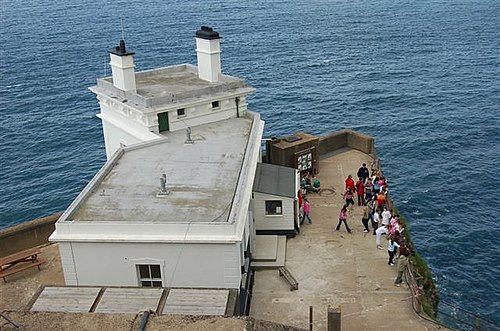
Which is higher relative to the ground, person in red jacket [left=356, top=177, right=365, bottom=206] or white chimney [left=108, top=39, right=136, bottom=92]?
white chimney [left=108, top=39, right=136, bottom=92]

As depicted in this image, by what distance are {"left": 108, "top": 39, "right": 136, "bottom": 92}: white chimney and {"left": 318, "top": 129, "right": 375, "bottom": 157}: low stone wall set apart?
12528mm

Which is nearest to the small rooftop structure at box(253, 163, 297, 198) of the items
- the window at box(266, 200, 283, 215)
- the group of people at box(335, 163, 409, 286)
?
the window at box(266, 200, 283, 215)

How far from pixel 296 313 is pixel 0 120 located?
54580 millimetres

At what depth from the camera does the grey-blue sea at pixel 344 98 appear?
42.4 m

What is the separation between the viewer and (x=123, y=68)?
103 feet

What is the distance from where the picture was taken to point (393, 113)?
67.5m

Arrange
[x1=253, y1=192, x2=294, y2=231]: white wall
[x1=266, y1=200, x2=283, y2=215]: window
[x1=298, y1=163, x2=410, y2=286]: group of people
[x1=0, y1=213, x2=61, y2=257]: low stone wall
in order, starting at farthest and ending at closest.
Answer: [x1=0, y1=213, x2=61, y2=257]: low stone wall
[x1=266, y1=200, x2=283, y2=215]: window
[x1=253, y1=192, x2=294, y2=231]: white wall
[x1=298, y1=163, x2=410, y2=286]: group of people

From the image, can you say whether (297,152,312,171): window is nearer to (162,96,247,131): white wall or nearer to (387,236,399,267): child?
(162,96,247,131): white wall

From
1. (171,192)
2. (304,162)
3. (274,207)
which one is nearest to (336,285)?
(274,207)

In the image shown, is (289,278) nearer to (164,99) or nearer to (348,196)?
(348,196)

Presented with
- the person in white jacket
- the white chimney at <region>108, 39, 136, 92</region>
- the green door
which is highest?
the white chimney at <region>108, 39, 136, 92</region>

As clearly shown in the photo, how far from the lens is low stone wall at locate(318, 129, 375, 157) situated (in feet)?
124

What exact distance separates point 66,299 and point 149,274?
3.79 metres

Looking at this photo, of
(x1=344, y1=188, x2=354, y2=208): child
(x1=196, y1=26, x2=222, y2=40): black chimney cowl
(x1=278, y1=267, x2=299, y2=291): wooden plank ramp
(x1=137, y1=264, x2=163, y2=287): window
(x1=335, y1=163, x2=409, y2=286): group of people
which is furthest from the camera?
(x1=196, y1=26, x2=222, y2=40): black chimney cowl
